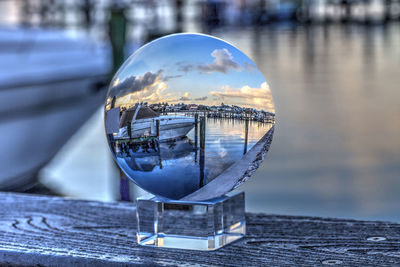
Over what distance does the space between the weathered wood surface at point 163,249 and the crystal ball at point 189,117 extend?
0.17 metres

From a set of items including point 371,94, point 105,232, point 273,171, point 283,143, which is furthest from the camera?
point 371,94

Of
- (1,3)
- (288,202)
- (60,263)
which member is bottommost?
(288,202)

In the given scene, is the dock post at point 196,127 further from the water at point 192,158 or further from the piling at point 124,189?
the piling at point 124,189

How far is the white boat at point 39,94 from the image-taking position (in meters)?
6.09

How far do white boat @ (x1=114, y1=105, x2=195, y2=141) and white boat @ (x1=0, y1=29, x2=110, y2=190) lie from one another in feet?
14.4

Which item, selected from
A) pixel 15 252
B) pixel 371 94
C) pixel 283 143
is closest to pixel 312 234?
pixel 15 252

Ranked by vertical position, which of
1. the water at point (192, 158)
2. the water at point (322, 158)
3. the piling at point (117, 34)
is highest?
the piling at point (117, 34)

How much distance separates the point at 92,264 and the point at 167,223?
30 centimetres

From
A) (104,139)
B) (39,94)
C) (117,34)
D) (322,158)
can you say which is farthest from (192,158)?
(104,139)

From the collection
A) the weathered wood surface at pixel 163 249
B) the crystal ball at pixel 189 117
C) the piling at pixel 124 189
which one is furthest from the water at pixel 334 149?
the crystal ball at pixel 189 117

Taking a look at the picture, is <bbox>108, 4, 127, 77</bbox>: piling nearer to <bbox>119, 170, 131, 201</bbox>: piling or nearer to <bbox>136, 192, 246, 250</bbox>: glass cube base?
<bbox>119, 170, 131, 201</bbox>: piling

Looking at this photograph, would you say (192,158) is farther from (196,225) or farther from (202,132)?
(196,225)

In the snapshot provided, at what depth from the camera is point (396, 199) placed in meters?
4.84

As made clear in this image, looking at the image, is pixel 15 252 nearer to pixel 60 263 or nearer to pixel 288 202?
pixel 60 263
